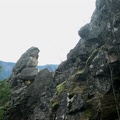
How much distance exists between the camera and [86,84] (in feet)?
75.0

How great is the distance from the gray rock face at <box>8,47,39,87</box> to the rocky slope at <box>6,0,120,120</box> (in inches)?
125

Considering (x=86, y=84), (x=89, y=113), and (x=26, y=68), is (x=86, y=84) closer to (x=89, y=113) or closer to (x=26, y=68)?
(x=89, y=113)

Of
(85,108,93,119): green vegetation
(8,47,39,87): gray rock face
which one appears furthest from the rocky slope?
(8,47,39,87): gray rock face

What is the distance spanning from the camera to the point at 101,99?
61.0ft

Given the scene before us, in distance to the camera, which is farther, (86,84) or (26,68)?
(26,68)

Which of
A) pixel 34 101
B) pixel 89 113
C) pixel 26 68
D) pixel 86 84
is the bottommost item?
pixel 89 113

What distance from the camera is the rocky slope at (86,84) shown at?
1892cm

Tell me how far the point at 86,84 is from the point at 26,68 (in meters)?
23.6

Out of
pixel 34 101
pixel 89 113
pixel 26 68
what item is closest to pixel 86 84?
pixel 89 113

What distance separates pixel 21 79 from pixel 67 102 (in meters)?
22.6

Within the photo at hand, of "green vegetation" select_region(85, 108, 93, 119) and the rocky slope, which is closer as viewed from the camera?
"green vegetation" select_region(85, 108, 93, 119)

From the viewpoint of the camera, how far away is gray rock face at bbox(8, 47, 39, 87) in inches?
1708

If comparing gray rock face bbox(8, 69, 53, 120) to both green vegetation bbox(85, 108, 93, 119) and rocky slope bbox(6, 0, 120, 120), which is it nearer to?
rocky slope bbox(6, 0, 120, 120)

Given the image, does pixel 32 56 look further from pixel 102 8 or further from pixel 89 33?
pixel 102 8
